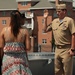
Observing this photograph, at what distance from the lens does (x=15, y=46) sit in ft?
14.3

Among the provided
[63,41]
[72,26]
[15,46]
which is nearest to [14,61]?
[15,46]

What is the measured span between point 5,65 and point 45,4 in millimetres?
70170

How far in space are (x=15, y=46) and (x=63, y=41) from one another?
3.24 ft

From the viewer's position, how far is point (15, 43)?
4363 mm

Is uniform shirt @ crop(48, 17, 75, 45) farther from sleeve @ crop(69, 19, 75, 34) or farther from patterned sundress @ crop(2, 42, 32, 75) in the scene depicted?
patterned sundress @ crop(2, 42, 32, 75)

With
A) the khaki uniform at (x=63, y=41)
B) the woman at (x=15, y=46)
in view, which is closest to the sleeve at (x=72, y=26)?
the khaki uniform at (x=63, y=41)

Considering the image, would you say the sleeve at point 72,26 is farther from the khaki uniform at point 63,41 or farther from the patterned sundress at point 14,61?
the patterned sundress at point 14,61

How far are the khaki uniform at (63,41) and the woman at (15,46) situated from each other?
34.0 inches

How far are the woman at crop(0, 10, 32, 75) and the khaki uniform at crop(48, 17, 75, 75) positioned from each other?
863 millimetres

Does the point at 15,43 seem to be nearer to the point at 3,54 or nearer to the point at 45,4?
the point at 3,54

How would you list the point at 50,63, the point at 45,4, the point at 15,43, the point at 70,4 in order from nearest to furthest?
the point at 15,43 → the point at 50,63 → the point at 45,4 → the point at 70,4

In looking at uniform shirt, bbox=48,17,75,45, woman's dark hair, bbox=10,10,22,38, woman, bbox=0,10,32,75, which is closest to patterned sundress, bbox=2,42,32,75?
woman, bbox=0,10,32,75

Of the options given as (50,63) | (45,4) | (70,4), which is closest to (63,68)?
(50,63)

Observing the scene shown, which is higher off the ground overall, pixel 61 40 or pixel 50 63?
pixel 61 40
